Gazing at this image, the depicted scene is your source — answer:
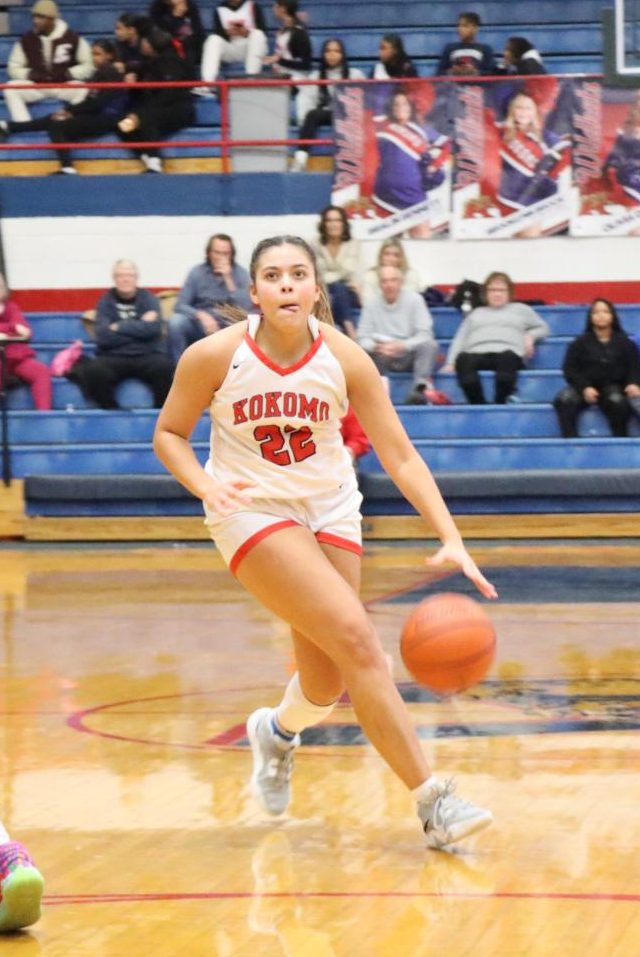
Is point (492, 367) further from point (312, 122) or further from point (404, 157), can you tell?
point (312, 122)

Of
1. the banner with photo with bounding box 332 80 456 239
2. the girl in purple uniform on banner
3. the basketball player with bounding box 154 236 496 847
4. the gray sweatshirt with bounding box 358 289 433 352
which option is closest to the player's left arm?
the basketball player with bounding box 154 236 496 847

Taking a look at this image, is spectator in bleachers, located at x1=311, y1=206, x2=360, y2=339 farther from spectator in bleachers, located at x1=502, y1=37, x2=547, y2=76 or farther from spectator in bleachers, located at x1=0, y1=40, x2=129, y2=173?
spectator in bleachers, located at x1=0, y1=40, x2=129, y2=173

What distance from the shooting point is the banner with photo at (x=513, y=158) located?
50.2 feet

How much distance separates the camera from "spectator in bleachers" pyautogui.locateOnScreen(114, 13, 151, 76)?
56.5ft

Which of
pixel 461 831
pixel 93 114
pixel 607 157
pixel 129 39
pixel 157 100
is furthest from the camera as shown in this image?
pixel 129 39

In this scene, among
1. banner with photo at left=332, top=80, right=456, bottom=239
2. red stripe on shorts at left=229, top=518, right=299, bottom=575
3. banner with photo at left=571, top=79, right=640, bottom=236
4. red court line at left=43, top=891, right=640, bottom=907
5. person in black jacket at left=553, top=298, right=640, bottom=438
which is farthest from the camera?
banner with photo at left=332, top=80, right=456, bottom=239

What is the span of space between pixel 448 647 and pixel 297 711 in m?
0.65

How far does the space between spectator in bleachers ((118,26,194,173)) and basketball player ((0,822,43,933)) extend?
13.2 m

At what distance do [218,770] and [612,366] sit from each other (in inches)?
329

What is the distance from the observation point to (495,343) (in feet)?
47.3

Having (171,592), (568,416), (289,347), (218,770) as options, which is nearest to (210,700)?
(218,770)

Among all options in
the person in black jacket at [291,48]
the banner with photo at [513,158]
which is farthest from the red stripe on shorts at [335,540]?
the person in black jacket at [291,48]

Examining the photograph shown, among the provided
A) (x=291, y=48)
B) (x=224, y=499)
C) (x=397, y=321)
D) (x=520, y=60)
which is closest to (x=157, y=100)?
(x=291, y=48)

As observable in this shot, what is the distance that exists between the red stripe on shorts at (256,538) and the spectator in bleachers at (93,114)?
1250 centimetres
